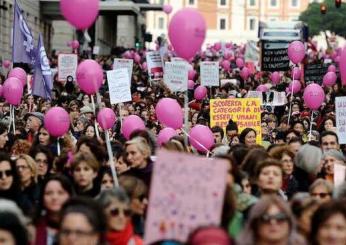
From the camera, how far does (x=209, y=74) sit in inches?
870

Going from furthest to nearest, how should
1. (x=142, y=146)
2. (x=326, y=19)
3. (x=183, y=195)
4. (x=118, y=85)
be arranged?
(x=326, y=19) < (x=118, y=85) < (x=142, y=146) < (x=183, y=195)

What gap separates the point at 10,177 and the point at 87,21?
11.4ft

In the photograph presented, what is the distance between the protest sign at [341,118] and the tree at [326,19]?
90.9 metres

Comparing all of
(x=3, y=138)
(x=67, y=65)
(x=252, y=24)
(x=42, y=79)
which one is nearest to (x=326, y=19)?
(x=252, y=24)

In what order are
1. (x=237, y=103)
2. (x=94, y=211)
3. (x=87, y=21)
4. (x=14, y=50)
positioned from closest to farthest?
(x=94, y=211), (x=87, y=21), (x=237, y=103), (x=14, y=50)

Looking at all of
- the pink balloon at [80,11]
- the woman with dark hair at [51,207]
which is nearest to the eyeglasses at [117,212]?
the woman with dark hair at [51,207]

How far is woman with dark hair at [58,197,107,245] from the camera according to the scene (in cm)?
558

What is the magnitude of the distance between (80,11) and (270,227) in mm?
5275

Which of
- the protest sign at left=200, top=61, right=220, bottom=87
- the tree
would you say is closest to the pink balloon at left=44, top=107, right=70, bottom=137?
the protest sign at left=200, top=61, right=220, bottom=87

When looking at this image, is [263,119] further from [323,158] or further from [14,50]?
[323,158]

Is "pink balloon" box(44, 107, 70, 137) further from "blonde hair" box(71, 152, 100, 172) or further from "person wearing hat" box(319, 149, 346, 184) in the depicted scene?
"blonde hair" box(71, 152, 100, 172)

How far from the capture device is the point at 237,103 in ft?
48.2

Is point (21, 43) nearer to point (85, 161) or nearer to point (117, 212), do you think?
point (85, 161)

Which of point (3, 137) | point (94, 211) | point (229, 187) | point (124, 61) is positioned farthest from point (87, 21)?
point (124, 61)
